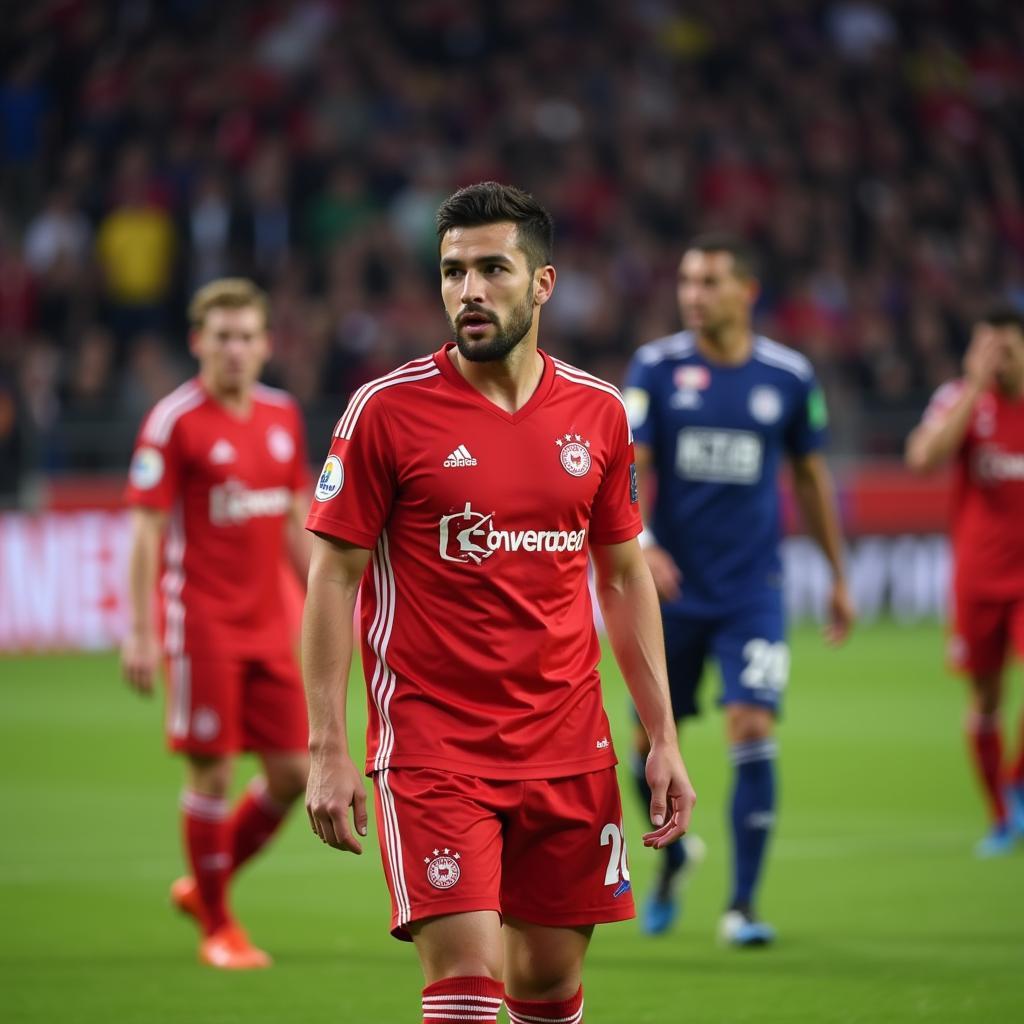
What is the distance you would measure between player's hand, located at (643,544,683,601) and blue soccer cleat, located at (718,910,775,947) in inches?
47.8

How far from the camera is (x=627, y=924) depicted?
320 inches

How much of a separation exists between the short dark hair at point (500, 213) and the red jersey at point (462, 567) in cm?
33

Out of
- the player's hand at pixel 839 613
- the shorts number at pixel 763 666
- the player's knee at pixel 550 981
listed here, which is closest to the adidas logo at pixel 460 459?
the player's knee at pixel 550 981

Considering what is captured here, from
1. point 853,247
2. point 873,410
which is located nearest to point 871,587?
point 873,410

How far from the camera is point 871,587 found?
65.5ft

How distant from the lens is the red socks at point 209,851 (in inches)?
292

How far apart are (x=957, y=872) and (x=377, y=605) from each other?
4.93m

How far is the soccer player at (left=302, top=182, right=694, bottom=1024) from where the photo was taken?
457 centimetres

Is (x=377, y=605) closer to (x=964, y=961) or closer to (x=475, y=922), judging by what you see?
(x=475, y=922)

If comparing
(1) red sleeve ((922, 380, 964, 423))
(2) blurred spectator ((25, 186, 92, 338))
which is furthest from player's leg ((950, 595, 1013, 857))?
(2) blurred spectator ((25, 186, 92, 338))

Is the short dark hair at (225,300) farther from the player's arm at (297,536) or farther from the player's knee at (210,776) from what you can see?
the player's knee at (210,776)

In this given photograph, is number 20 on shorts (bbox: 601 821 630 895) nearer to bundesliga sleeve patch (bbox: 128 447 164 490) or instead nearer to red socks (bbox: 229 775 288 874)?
red socks (bbox: 229 775 288 874)

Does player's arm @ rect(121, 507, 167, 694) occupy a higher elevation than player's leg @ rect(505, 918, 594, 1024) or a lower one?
higher

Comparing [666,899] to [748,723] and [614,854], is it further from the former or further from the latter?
[614,854]
